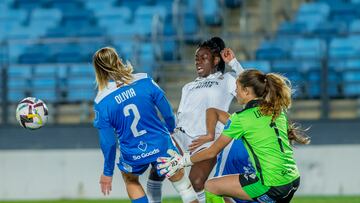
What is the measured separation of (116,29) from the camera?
21.4m

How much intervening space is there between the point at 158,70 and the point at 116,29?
347 cm

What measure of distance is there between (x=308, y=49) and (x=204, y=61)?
7.71 m

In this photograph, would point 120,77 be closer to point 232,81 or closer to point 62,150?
point 232,81

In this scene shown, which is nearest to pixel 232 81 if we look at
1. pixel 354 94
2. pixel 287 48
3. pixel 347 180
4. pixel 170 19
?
pixel 347 180

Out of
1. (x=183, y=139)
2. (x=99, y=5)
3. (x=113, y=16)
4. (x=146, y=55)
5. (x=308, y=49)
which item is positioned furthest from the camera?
(x=99, y=5)

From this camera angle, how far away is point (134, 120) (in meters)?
9.95

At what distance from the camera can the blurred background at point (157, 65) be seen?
52.8 feet

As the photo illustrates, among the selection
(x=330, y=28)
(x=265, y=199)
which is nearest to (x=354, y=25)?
(x=330, y=28)

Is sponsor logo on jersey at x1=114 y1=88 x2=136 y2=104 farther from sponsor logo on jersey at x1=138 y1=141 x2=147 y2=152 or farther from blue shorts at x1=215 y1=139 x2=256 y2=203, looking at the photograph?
blue shorts at x1=215 y1=139 x2=256 y2=203

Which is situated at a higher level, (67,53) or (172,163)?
(172,163)

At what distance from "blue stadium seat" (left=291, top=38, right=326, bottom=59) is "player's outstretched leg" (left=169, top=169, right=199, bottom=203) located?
26.1ft

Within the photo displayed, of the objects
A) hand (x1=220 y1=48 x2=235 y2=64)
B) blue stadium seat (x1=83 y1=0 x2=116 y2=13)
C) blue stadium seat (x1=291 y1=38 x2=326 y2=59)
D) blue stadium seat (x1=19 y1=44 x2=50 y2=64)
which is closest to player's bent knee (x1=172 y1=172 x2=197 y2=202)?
hand (x1=220 y1=48 x2=235 y2=64)

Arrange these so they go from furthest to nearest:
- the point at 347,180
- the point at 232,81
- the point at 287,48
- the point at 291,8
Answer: the point at 291,8 → the point at 287,48 → the point at 347,180 → the point at 232,81

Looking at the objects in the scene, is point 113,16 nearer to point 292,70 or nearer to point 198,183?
point 292,70
